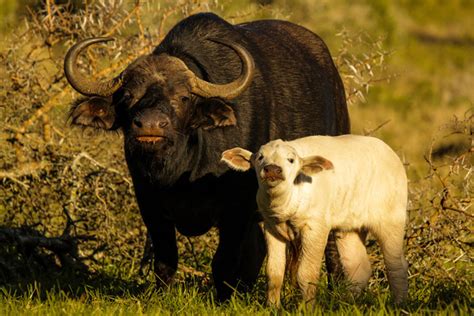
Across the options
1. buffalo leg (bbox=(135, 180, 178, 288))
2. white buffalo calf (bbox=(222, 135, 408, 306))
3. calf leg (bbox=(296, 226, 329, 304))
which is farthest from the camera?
buffalo leg (bbox=(135, 180, 178, 288))

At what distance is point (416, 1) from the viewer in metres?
46.2

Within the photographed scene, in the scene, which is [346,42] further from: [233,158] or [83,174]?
A: [233,158]

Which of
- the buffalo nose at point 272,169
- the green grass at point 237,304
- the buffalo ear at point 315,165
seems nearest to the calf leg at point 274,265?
the green grass at point 237,304

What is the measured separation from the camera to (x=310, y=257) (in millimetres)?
6875

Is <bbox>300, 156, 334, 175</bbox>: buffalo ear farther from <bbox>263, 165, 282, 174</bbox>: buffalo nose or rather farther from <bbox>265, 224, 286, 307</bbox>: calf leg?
<bbox>265, 224, 286, 307</bbox>: calf leg

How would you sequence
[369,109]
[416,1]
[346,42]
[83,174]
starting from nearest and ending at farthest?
[83,174], [346,42], [369,109], [416,1]

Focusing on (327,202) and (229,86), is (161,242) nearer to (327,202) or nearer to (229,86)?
(229,86)

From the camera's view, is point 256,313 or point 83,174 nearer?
point 256,313

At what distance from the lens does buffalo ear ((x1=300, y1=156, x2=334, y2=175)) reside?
676 centimetres

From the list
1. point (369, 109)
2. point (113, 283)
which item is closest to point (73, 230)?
point (113, 283)

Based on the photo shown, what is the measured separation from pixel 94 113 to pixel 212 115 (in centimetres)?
86

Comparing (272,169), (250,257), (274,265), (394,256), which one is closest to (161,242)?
(250,257)

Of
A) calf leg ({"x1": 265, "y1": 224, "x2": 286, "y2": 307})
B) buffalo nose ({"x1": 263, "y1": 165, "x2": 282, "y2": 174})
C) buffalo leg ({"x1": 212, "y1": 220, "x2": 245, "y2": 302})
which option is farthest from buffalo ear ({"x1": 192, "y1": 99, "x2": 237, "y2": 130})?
buffalo nose ({"x1": 263, "y1": 165, "x2": 282, "y2": 174})

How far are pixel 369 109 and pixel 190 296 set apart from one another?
18236 millimetres
